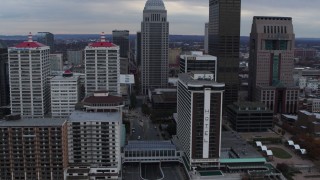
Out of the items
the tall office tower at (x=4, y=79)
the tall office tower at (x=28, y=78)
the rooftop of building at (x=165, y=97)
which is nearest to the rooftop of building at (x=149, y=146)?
the tall office tower at (x=28, y=78)

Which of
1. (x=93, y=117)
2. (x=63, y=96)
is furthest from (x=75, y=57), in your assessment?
(x=93, y=117)

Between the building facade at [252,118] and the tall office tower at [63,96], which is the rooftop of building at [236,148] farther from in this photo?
the tall office tower at [63,96]

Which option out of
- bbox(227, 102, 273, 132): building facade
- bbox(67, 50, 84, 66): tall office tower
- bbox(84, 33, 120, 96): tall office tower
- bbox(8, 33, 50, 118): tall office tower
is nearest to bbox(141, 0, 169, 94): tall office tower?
bbox(227, 102, 273, 132): building facade

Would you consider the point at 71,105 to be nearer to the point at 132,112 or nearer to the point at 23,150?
the point at 23,150

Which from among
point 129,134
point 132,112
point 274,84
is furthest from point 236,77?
point 129,134

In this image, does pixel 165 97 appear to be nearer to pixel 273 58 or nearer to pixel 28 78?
pixel 273 58

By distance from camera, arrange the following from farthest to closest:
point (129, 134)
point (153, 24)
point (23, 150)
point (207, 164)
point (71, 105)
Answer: point (153, 24), point (129, 134), point (71, 105), point (207, 164), point (23, 150)
